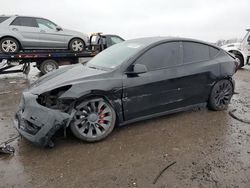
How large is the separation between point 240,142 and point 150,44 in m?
2.10

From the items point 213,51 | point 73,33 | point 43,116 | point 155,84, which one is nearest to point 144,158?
point 155,84

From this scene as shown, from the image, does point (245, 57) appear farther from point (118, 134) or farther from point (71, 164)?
point (71, 164)

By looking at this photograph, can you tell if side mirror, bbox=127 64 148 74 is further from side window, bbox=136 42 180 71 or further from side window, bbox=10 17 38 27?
side window, bbox=10 17 38 27

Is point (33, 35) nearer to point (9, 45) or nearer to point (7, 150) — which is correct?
point (9, 45)

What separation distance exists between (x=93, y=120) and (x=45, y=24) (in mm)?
7095

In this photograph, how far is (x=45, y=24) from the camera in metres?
9.20

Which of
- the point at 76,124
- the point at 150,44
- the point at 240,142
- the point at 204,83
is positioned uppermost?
the point at 150,44

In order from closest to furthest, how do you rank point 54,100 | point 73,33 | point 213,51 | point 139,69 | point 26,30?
point 54,100, point 139,69, point 213,51, point 26,30, point 73,33

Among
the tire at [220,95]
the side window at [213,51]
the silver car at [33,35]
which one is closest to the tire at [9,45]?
the silver car at [33,35]

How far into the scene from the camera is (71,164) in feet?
9.59

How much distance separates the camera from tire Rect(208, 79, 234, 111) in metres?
4.53

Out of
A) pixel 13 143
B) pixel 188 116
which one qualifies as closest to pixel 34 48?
pixel 13 143

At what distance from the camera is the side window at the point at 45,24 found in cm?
907

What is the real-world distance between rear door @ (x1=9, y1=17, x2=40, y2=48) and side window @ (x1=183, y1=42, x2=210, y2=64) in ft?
22.0
